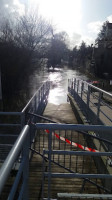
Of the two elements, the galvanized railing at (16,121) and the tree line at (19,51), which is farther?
the tree line at (19,51)

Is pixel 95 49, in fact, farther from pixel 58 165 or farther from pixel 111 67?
pixel 58 165

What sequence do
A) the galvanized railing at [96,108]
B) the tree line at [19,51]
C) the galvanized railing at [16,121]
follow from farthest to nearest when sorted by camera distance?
the tree line at [19,51] < the galvanized railing at [96,108] < the galvanized railing at [16,121]

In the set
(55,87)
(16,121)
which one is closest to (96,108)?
(16,121)

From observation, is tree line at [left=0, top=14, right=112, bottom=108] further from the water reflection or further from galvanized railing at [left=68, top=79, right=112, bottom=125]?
galvanized railing at [left=68, top=79, right=112, bottom=125]

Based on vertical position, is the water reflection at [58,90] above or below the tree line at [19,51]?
below

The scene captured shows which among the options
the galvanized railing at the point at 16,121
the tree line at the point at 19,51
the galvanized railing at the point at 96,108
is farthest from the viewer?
the tree line at the point at 19,51

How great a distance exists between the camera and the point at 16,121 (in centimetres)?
985

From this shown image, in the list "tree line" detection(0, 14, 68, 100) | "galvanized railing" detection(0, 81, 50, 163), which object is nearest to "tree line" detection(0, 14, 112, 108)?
"tree line" detection(0, 14, 68, 100)

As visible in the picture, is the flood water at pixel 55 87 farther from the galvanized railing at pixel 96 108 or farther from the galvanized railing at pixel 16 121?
the galvanized railing at pixel 96 108

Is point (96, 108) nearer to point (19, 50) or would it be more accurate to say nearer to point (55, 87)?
point (19, 50)

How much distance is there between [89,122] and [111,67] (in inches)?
1211

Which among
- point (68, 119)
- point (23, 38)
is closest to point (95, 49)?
point (23, 38)

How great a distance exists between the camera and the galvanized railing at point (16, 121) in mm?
4206

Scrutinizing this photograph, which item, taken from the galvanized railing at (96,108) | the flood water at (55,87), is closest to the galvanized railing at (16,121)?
the galvanized railing at (96,108)
